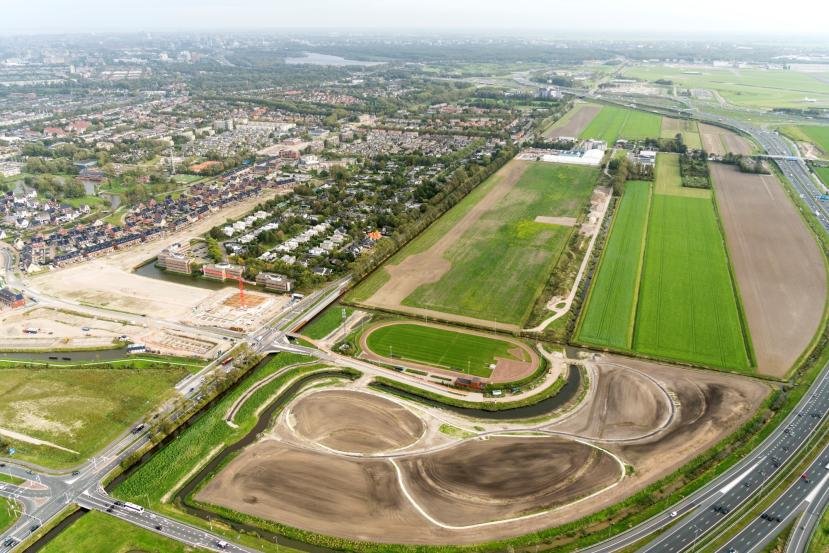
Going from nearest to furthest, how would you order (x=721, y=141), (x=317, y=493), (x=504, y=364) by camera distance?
(x=317, y=493), (x=504, y=364), (x=721, y=141)

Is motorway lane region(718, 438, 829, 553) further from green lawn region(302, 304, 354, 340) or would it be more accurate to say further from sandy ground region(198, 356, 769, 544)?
green lawn region(302, 304, 354, 340)

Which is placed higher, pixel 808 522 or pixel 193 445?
pixel 808 522

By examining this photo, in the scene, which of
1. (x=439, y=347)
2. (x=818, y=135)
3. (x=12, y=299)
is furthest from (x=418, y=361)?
(x=818, y=135)

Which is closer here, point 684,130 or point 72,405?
point 72,405

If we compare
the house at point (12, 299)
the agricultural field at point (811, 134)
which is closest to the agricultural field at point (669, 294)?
the house at point (12, 299)

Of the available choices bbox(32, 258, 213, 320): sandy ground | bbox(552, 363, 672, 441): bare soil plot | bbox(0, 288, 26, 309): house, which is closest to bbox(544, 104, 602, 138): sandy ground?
bbox(552, 363, 672, 441): bare soil plot

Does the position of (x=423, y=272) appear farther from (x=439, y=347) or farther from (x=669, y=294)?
(x=669, y=294)
